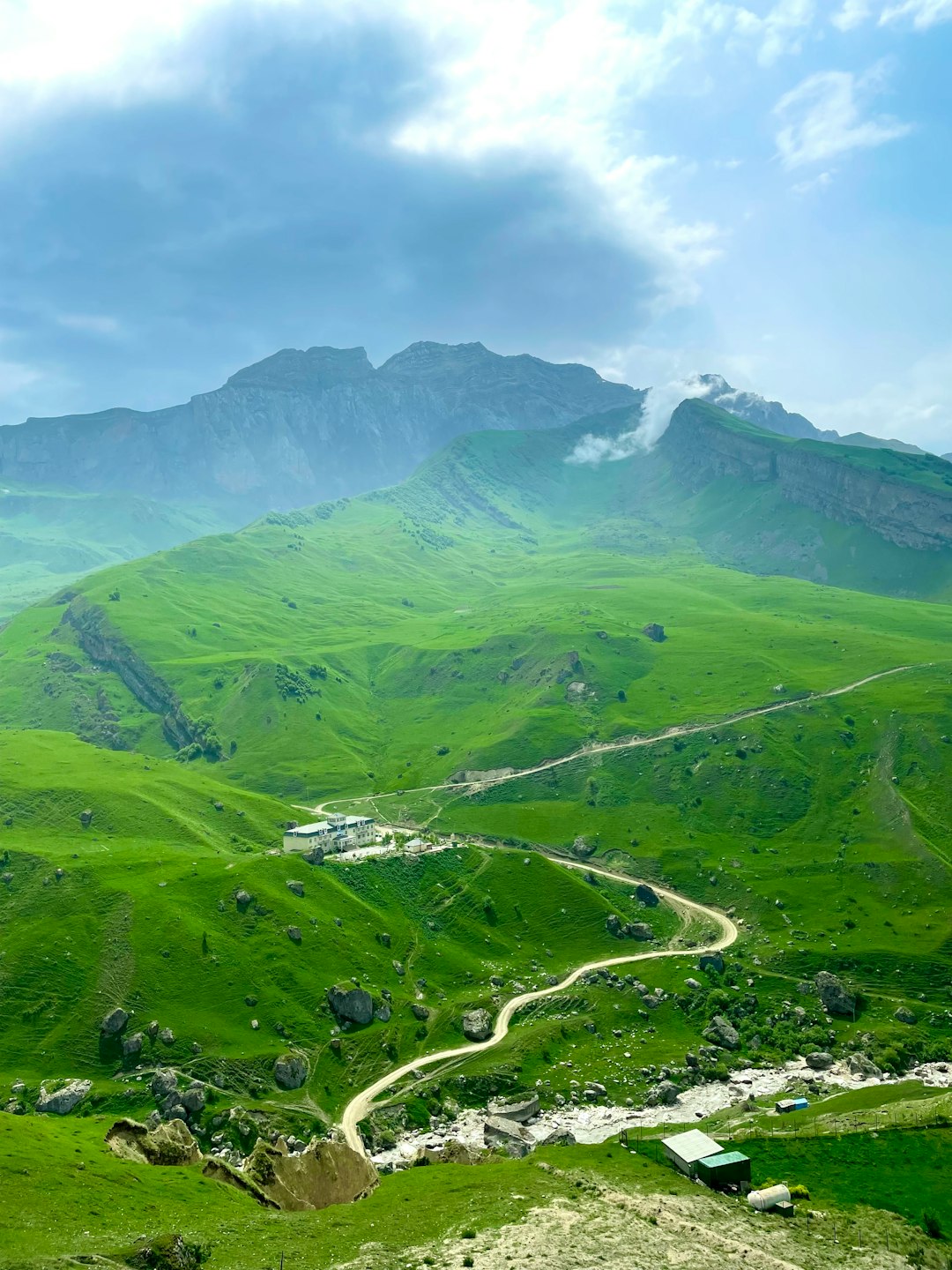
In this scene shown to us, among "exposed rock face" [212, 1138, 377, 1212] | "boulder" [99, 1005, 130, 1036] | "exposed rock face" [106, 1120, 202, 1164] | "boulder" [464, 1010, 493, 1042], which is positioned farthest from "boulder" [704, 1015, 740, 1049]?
"boulder" [99, 1005, 130, 1036]

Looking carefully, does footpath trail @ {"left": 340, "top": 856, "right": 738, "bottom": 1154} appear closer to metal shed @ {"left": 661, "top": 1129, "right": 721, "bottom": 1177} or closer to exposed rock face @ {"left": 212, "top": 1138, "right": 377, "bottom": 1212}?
exposed rock face @ {"left": 212, "top": 1138, "right": 377, "bottom": 1212}

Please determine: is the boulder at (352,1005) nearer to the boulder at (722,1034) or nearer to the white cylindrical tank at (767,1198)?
the boulder at (722,1034)

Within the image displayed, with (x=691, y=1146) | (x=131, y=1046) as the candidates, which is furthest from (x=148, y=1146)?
(x=691, y=1146)

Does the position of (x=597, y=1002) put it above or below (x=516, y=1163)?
below

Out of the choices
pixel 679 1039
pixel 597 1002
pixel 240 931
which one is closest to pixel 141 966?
pixel 240 931

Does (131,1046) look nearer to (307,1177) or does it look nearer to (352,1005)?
(352,1005)

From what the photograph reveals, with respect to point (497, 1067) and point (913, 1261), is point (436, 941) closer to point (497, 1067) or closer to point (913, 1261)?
point (497, 1067)
